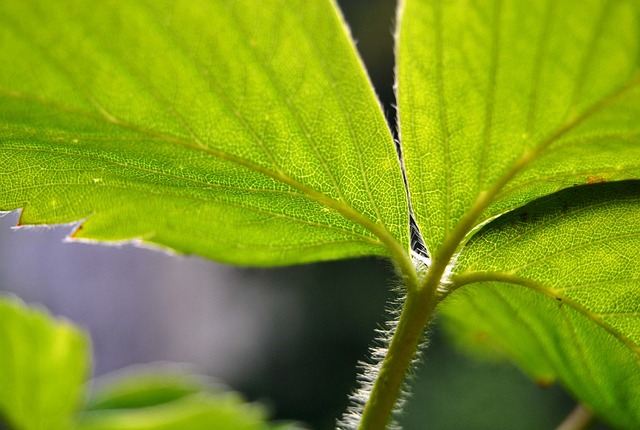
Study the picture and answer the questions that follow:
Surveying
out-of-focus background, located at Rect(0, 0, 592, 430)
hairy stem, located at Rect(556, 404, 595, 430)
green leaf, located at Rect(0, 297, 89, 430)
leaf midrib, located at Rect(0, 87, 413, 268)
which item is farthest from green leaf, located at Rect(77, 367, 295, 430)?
out-of-focus background, located at Rect(0, 0, 592, 430)

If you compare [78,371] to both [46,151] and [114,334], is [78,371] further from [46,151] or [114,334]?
[114,334]

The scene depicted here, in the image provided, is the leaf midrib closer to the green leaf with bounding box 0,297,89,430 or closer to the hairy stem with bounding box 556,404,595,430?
the green leaf with bounding box 0,297,89,430

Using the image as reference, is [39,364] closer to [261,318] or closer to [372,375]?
[372,375]

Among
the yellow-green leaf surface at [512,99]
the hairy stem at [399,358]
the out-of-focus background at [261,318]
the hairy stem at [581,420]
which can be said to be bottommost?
the out-of-focus background at [261,318]

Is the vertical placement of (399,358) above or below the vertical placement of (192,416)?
below

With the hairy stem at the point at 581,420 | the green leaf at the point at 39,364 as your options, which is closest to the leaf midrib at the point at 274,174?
the green leaf at the point at 39,364

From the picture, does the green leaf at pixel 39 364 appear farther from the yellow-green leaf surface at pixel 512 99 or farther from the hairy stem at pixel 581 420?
the hairy stem at pixel 581 420

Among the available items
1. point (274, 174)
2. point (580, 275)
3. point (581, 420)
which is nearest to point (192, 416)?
point (274, 174)
